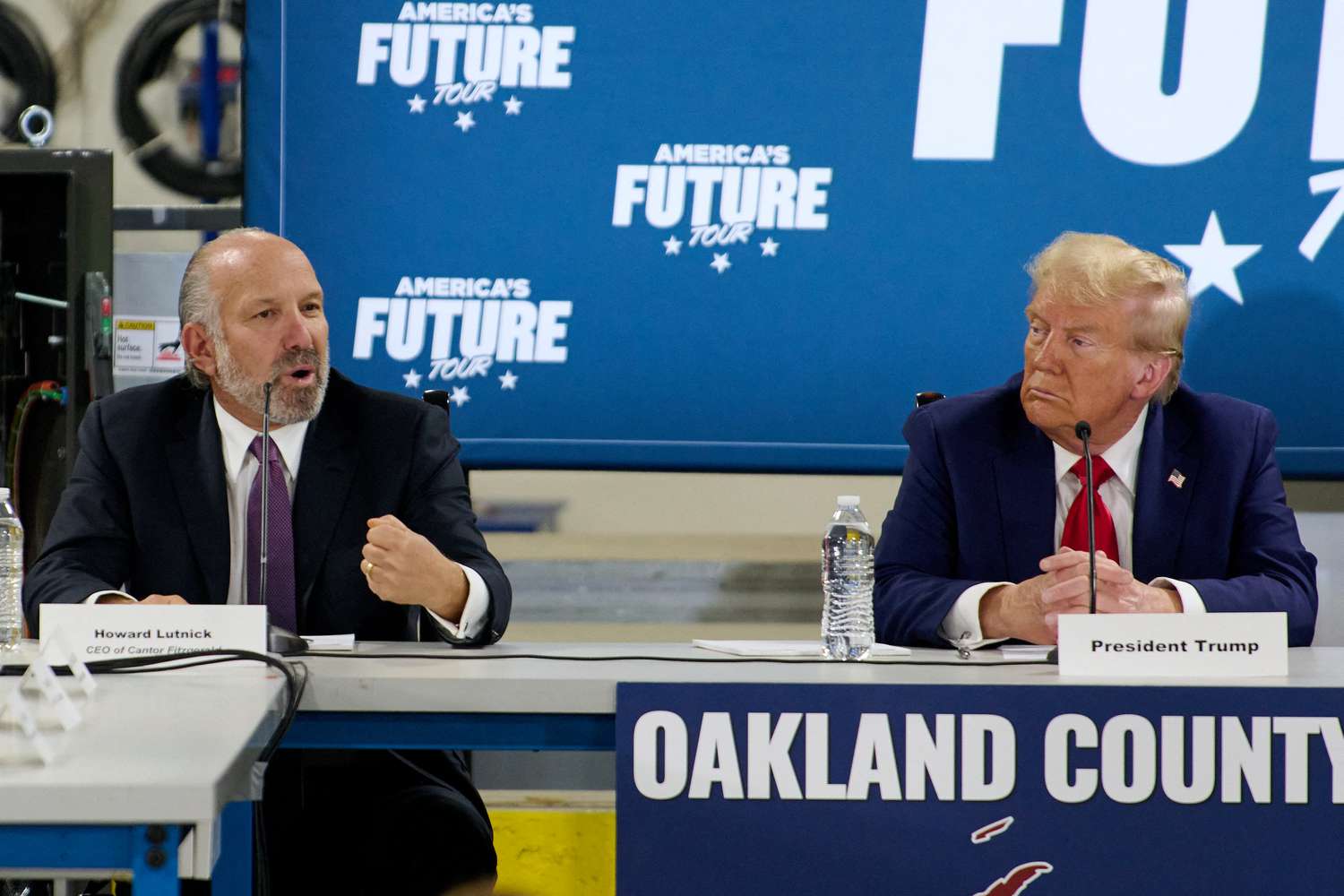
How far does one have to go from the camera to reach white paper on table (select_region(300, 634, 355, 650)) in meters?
2.10

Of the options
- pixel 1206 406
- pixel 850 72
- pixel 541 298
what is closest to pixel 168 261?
pixel 541 298

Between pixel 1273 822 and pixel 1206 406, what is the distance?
1.00 meters

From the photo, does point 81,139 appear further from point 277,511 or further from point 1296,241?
point 1296,241

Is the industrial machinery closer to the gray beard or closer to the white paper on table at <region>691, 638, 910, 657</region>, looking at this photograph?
the gray beard

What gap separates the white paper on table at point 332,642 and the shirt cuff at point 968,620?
88cm

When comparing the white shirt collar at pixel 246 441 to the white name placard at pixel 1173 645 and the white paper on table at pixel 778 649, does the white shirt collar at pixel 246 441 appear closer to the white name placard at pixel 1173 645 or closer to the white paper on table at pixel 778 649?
the white paper on table at pixel 778 649

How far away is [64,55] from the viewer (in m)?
3.61

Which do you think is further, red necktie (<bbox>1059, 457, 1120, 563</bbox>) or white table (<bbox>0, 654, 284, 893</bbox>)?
red necktie (<bbox>1059, 457, 1120, 563</bbox>)

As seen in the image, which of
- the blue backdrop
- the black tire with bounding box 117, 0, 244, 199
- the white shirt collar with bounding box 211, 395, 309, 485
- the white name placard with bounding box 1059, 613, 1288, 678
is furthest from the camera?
the black tire with bounding box 117, 0, 244, 199

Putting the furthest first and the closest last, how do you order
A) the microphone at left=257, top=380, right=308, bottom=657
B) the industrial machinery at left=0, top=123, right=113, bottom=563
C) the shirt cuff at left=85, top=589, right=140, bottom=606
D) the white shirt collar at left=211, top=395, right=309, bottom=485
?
the industrial machinery at left=0, top=123, right=113, bottom=563
the white shirt collar at left=211, top=395, right=309, bottom=485
the shirt cuff at left=85, top=589, right=140, bottom=606
the microphone at left=257, top=380, right=308, bottom=657

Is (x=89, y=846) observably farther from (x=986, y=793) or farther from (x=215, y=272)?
(x=215, y=272)

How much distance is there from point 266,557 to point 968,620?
42.5 inches

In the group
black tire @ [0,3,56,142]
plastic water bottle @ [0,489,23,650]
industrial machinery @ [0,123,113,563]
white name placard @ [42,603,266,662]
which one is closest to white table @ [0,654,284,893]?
white name placard @ [42,603,266,662]

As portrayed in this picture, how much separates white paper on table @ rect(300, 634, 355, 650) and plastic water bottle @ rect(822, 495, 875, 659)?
2.25 ft
